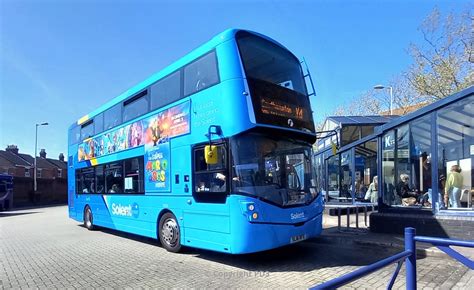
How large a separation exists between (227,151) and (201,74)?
2.04 meters

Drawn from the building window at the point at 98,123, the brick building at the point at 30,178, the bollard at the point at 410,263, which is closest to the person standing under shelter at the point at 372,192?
the building window at the point at 98,123

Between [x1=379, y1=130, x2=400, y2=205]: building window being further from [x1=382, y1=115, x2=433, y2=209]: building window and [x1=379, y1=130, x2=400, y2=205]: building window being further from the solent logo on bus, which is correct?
the solent logo on bus

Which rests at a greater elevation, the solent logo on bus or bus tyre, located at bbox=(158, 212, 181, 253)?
the solent logo on bus

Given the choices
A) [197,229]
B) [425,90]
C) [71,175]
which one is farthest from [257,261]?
[425,90]

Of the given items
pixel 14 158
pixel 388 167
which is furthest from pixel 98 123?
pixel 14 158

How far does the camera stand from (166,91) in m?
9.59

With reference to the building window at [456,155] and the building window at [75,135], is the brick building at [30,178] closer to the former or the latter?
the building window at [75,135]

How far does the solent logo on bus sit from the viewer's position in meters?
8.83

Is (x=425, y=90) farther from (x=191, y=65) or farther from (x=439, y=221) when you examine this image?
(x=191, y=65)

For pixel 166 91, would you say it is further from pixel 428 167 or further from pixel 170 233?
pixel 428 167

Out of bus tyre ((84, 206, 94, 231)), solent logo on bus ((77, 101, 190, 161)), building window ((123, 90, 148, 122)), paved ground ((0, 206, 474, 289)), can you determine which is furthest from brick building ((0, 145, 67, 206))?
building window ((123, 90, 148, 122))

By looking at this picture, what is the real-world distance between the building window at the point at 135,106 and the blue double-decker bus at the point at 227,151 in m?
0.06

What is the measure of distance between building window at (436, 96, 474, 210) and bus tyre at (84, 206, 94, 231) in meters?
11.7

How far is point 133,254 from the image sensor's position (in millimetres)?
9289
